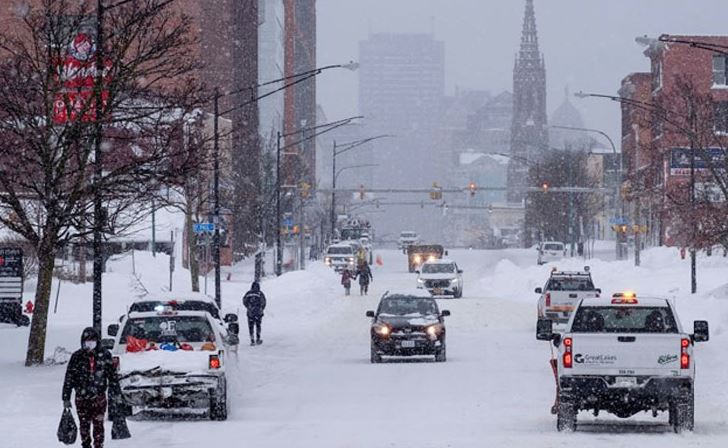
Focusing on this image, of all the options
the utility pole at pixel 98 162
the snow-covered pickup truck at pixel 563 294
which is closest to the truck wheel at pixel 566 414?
the utility pole at pixel 98 162

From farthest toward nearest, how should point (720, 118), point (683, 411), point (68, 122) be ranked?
point (720, 118) → point (68, 122) → point (683, 411)

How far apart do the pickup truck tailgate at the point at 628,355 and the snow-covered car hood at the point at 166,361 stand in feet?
17.2

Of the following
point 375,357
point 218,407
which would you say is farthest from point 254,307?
point 218,407

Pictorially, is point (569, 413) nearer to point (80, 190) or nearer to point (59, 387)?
point (59, 387)

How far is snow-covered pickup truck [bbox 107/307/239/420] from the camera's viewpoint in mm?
21922

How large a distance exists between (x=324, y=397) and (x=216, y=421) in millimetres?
4570

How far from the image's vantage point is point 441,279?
68.4 meters

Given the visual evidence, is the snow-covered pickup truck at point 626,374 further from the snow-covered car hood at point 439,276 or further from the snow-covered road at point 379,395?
the snow-covered car hood at point 439,276

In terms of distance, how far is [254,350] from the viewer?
38.9 meters

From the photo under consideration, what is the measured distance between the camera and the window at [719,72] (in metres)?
105

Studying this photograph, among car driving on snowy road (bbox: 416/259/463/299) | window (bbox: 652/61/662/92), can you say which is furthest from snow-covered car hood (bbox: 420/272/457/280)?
window (bbox: 652/61/662/92)

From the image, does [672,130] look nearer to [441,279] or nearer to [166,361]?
[441,279]

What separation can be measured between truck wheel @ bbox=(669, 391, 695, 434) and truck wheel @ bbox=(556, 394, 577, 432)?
121 cm

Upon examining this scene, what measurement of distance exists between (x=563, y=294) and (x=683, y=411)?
24205 mm
